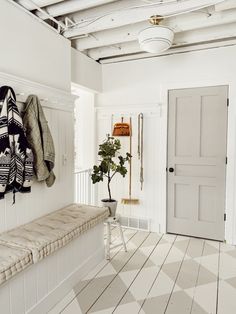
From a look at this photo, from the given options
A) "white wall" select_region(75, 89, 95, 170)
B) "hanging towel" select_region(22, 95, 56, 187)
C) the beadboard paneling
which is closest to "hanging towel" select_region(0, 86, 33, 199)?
"hanging towel" select_region(22, 95, 56, 187)

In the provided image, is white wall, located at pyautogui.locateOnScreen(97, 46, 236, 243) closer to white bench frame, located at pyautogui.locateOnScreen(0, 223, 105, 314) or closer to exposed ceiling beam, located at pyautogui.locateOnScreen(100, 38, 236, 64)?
exposed ceiling beam, located at pyautogui.locateOnScreen(100, 38, 236, 64)

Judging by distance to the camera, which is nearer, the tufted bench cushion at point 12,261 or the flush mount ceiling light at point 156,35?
the tufted bench cushion at point 12,261

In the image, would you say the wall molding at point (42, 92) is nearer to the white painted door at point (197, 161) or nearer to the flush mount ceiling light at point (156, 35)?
the flush mount ceiling light at point (156, 35)

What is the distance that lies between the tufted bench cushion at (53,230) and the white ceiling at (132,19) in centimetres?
194

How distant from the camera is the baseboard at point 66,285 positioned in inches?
79.2

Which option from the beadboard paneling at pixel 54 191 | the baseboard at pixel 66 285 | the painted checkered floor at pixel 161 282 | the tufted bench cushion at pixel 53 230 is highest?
the beadboard paneling at pixel 54 191

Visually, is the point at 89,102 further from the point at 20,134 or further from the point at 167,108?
the point at 20,134

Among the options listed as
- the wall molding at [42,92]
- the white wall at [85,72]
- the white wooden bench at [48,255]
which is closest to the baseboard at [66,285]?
the white wooden bench at [48,255]

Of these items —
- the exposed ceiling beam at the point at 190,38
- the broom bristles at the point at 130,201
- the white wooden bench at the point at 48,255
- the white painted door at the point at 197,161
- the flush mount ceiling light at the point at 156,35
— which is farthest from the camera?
the broom bristles at the point at 130,201

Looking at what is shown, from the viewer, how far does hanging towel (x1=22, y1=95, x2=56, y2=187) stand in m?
2.24

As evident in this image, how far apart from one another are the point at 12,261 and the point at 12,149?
83 cm

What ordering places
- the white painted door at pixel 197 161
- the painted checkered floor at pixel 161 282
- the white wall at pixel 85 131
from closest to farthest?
1. the painted checkered floor at pixel 161 282
2. the white painted door at pixel 197 161
3. the white wall at pixel 85 131

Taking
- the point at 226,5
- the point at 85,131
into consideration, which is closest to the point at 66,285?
the point at 85,131

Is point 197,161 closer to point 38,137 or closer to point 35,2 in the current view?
point 38,137
